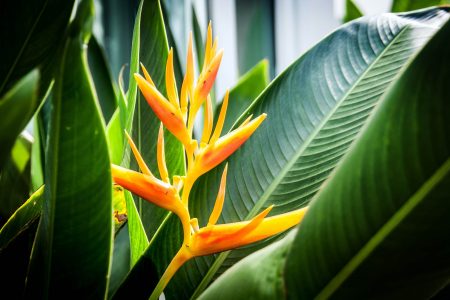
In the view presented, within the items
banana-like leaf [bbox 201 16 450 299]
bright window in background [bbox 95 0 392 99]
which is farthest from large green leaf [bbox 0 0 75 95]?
A: bright window in background [bbox 95 0 392 99]

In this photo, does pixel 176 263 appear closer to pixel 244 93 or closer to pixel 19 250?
pixel 19 250

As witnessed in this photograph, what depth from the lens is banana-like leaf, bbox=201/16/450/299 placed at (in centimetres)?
24

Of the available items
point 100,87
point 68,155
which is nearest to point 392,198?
point 68,155

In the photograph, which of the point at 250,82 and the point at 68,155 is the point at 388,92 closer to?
the point at 68,155

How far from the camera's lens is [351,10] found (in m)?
0.97

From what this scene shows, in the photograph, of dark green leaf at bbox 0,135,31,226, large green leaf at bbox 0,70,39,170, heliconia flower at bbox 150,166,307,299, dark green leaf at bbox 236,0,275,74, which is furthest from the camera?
dark green leaf at bbox 236,0,275,74

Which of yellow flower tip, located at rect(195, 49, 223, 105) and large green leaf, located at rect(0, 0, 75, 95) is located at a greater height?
large green leaf, located at rect(0, 0, 75, 95)

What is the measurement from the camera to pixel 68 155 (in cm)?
27

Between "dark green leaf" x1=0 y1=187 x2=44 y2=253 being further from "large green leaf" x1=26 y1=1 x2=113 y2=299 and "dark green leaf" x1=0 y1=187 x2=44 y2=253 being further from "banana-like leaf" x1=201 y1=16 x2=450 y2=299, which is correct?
"banana-like leaf" x1=201 y1=16 x2=450 y2=299

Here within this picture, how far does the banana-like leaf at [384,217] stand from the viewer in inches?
9.4

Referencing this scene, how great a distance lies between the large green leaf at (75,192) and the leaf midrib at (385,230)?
0.44 ft

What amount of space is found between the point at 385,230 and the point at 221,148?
128mm

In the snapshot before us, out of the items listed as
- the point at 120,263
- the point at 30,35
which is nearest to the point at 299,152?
the point at 30,35

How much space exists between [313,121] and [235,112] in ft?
1.12
